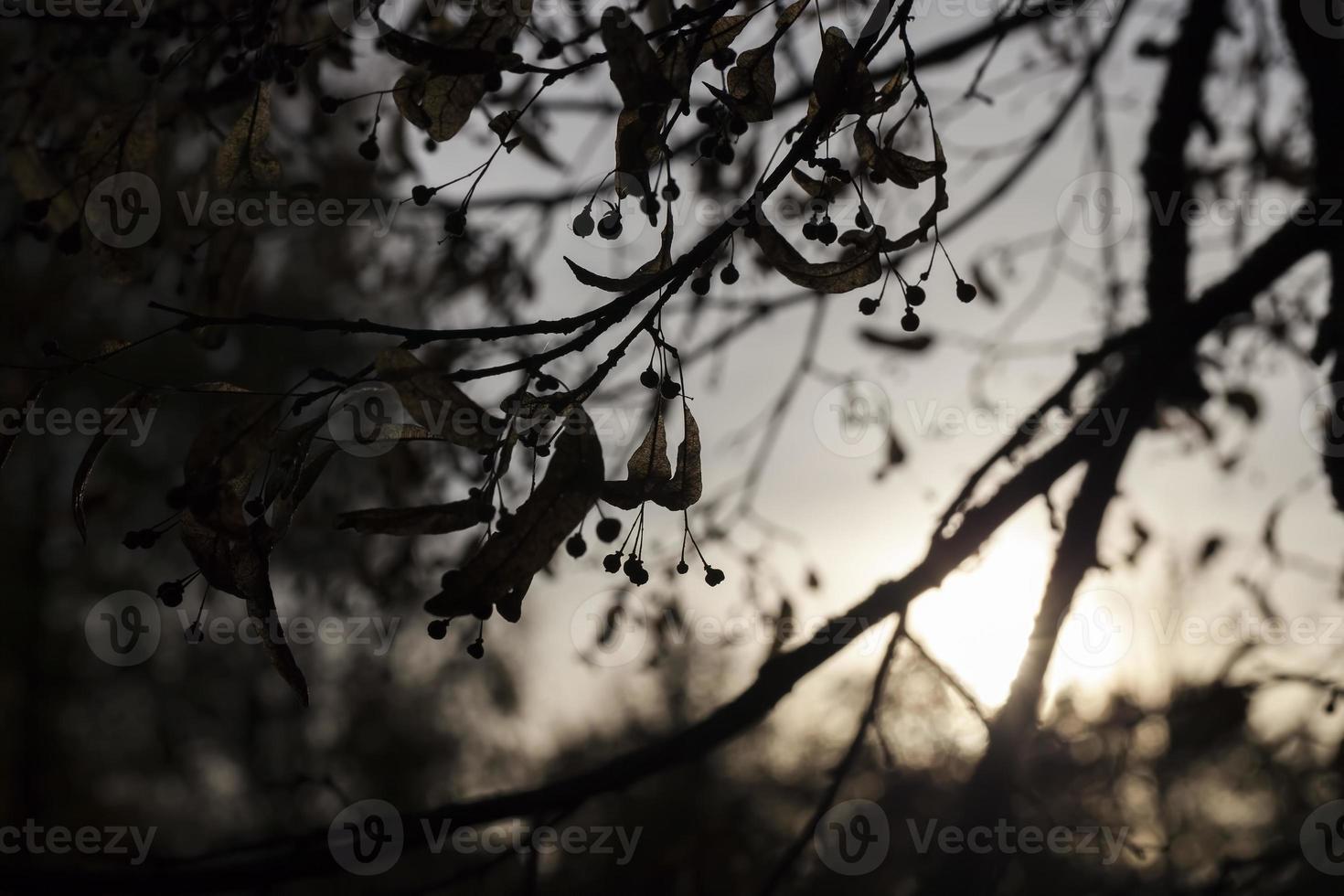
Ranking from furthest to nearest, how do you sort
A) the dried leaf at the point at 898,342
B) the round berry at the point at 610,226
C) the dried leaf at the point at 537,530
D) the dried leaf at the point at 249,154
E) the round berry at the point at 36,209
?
the dried leaf at the point at 898,342 → the round berry at the point at 36,209 → the dried leaf at the point at 249,154 → the round berry at the point at 610,226 → the dried leaf at the point at 537,530

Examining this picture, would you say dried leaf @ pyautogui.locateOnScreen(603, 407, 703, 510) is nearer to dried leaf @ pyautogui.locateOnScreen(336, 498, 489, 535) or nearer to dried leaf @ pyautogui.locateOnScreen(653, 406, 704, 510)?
dried leaf @ pyautogui.locateOnScreen(653, 406, 704, 510)

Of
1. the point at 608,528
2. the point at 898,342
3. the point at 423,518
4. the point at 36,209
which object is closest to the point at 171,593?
the point at 423,518

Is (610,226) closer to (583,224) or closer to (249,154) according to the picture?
(583,224)

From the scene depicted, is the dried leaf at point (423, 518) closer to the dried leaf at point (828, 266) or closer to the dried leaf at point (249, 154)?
the dried leaf at point (828, 266)

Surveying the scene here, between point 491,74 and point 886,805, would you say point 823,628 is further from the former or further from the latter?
point 886,805

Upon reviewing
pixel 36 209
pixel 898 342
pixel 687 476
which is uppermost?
pixel 898 342

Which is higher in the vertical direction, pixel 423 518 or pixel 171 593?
pixel 423 518

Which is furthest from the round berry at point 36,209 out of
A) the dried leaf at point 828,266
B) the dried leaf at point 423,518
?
the dried leaf at point 828,266

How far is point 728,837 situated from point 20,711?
1046 centimetres

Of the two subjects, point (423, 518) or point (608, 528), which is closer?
point (423, 518)

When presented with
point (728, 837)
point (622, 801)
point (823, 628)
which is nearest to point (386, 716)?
point (622, 801)

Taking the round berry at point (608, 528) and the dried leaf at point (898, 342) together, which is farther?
the dried leaf at point (898, 342)

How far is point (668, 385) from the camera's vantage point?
1343mm

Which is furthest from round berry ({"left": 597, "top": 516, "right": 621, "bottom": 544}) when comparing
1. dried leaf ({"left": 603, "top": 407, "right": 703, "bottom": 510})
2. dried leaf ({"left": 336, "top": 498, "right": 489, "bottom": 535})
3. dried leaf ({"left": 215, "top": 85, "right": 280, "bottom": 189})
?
dried leaf ({"left": 215, "top": 85, "right": 280, "bottom": 189})
